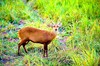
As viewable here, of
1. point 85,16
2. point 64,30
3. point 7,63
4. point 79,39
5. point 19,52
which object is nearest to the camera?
point 7,63

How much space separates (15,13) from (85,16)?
1615mm

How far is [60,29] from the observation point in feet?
17.7

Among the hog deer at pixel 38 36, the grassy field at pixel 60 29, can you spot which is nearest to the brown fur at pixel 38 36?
the hog deer at pixel 38 36

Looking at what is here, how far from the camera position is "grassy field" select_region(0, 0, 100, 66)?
13.1ft

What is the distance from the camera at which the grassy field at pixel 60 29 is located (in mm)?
3980

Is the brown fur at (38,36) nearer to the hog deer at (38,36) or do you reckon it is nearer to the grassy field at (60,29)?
the hog deer at (38,36)

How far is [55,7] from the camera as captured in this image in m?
6.22

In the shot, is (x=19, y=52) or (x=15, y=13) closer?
(x=19, y=52)

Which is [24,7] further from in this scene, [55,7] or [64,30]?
[64,30]

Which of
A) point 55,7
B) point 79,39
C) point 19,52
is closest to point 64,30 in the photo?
point 79,39

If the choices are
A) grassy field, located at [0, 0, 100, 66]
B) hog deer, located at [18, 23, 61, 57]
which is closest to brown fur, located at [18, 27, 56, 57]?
hog deer, located at [18, 23, 61, 57]

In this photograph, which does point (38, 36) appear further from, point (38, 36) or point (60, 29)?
point (60, 29)

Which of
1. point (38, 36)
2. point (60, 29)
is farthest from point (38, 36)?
point (60, 29)

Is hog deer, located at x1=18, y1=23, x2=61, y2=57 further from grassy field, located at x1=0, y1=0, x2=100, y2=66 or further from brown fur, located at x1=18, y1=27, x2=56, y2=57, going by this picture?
grassy field, located at x1=0, y1=0, x2=100, y2=66
